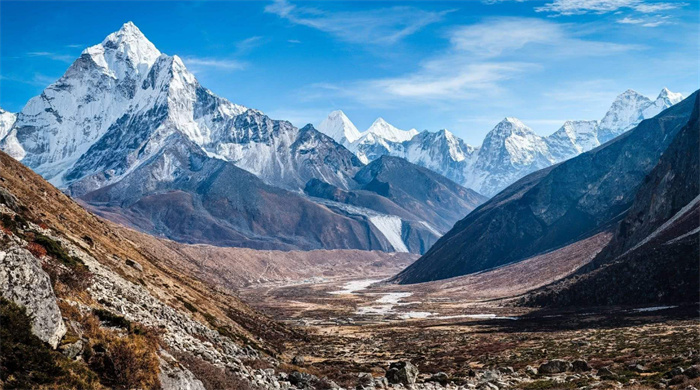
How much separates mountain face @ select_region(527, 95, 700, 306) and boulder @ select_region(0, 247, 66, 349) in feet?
348

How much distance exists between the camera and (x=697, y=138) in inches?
6088

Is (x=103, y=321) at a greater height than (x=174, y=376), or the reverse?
(x=103, y=321)

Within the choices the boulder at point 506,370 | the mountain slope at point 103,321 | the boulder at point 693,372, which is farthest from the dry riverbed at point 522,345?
the mountain slope at point 103,321

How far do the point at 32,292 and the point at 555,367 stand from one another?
1518 inches

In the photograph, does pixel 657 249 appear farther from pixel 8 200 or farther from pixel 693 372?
pixel 8 200

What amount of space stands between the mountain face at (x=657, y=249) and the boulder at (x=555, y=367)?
6851 cm

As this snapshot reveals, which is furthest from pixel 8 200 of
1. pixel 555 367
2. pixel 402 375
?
pixel 555 367

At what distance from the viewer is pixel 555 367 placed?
4412 centimetres

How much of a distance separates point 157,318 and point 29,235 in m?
9.61

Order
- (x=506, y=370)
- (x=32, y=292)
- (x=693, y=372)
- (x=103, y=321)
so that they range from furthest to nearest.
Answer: (x=506, y=370)
(x=693, y=372)
(x=103, y=321)
(x=32, y=292)

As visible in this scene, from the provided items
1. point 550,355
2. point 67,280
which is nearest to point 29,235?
point 67,280

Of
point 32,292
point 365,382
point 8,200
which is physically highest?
point 8,200

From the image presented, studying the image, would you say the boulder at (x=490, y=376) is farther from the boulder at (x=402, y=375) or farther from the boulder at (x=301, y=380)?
the boulder at (x=301, y=380)

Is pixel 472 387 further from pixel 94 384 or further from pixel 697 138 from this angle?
pixel 697 138
